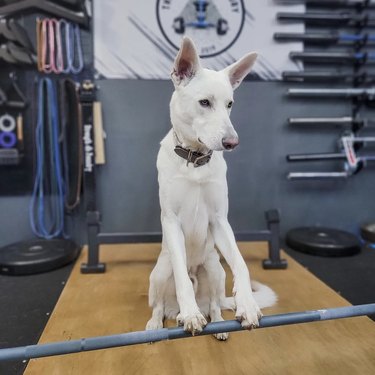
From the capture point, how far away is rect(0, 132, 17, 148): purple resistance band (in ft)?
7.13

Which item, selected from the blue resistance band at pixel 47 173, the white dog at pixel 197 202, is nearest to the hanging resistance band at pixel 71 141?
the blue resistance band at pixel 47 173

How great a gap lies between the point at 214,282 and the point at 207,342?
22 centimetres

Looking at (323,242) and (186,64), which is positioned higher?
(186,64)

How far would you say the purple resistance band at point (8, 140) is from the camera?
2.17 m

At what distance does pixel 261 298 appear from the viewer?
5.23 feet

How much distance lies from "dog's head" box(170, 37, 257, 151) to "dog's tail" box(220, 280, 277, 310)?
72cm

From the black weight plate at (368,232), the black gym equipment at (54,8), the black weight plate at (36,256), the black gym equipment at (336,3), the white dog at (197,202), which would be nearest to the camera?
the white dog at (197,202)

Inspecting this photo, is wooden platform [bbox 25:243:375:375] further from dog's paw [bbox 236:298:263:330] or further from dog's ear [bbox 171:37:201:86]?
dog's ear [bbox 171:37:201:86]

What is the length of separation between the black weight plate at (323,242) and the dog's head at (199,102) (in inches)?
54.8

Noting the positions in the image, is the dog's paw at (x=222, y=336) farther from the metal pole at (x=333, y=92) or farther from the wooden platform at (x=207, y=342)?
the metal pole at (x=333, y=92)

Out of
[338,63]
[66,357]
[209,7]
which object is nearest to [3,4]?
[209,7]

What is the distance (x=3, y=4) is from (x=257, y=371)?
233 centimetres

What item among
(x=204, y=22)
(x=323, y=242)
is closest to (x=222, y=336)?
(x=323, y=242)

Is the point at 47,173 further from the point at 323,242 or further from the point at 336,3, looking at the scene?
the point at 336,3
